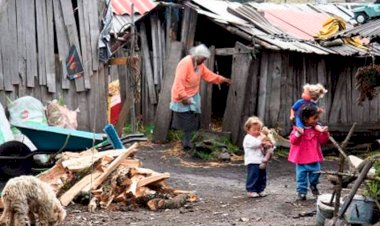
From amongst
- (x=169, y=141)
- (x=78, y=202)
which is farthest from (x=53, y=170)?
(x=169, y=141)

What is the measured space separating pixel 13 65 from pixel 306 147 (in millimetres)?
5102

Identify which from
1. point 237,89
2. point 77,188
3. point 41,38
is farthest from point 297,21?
point 77,188

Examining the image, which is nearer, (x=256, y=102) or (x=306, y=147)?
(x=306, y=147)

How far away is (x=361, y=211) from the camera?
756 centimetres

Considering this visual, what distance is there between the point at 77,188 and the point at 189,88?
533 centimetres

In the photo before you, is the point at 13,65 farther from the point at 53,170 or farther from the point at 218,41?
the point at 218,41

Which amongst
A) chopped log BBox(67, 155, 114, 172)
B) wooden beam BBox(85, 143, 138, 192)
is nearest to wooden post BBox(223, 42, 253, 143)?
wooden beam BBox(85, 143, 138, 192)

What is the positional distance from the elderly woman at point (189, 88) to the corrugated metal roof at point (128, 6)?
21.0ft

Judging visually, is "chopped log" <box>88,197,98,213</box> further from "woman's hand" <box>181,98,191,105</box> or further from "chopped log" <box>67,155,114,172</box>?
"woman's hand" <box>181,98,191,105</box>

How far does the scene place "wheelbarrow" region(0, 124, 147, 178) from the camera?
10039 millimetres

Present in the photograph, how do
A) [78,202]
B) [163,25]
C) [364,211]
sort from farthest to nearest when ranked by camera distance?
[163,25]
[78,202]
[364,211]

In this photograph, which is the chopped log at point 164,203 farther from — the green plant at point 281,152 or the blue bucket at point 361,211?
the green plant at point 281,152

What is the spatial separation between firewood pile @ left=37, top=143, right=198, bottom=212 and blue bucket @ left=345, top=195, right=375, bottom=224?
3.20 meters

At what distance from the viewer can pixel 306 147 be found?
10180 millimetres
